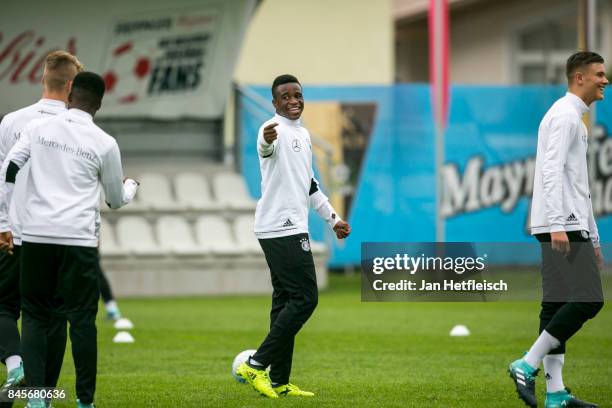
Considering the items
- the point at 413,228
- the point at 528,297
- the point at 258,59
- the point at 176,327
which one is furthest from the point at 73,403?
the point at 258,59

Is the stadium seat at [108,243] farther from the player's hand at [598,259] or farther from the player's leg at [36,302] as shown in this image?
the player's hand at [598,259]

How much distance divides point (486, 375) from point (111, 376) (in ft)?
9.53

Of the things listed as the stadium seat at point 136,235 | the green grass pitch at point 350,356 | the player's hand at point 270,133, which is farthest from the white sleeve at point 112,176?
the stadium seat at point 136,235

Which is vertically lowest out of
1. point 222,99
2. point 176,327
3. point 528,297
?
point 176,327

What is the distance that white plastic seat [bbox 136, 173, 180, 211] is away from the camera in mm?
20344

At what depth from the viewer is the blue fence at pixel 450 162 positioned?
2139 centimetres

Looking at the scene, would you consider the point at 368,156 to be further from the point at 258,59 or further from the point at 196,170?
the point at 258,59

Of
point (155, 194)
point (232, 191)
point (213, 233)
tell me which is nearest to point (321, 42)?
point (232, 191)

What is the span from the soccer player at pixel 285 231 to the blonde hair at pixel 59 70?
1.30 meters

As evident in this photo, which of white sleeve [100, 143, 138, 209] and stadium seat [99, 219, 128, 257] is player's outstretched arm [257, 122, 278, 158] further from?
stadium seat [99, 219, 128, 257]

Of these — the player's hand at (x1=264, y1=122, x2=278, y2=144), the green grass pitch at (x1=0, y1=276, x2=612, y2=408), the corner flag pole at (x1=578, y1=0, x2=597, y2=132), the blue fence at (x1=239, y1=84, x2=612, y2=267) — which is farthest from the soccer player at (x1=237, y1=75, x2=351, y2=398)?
the corner flag pole at (x1=578, y1=0, x2=597, y2=132)

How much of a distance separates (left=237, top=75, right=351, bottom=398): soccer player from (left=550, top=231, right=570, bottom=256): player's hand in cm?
158

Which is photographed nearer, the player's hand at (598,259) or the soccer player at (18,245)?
→ the soccer player at (18,245)

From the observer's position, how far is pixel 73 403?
828 cm
